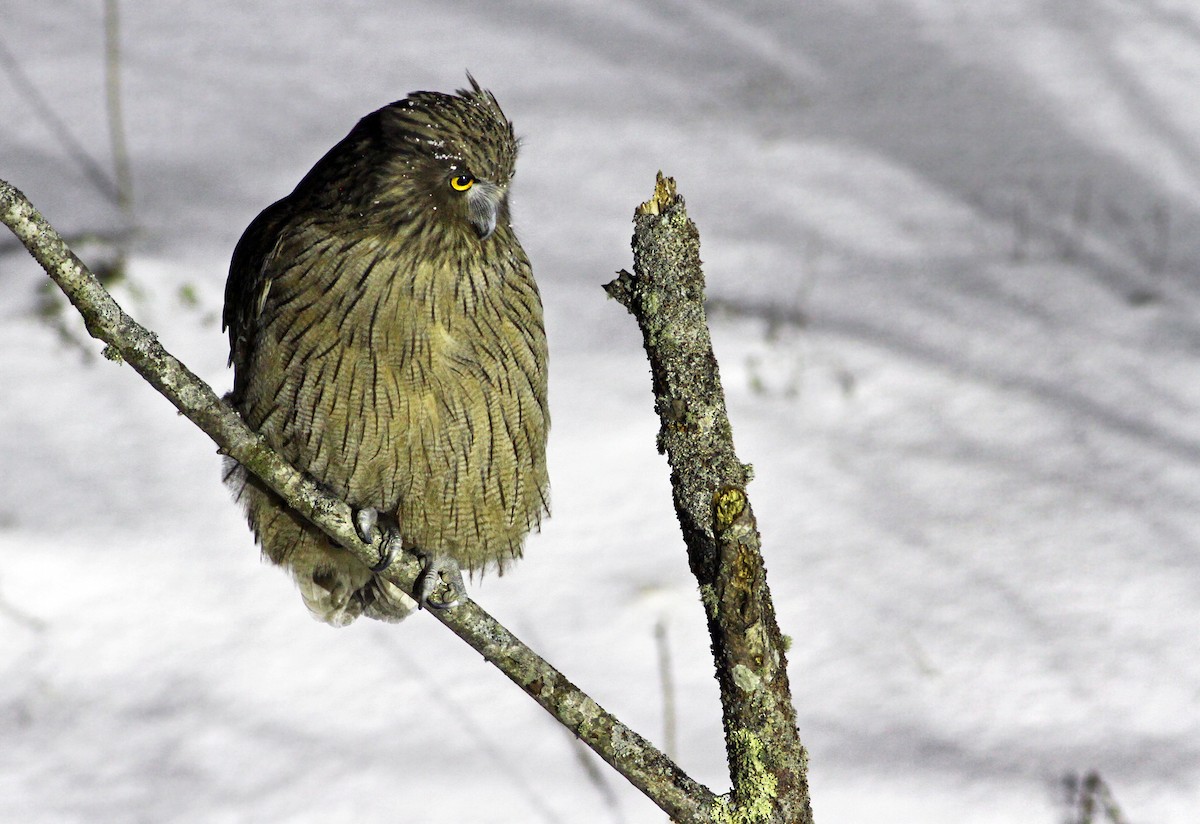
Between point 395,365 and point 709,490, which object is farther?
point 395,365

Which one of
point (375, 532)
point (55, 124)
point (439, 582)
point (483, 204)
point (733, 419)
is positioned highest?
point (55, 124)

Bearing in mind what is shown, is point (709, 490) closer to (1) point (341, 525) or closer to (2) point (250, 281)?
(1) point (341, 525)

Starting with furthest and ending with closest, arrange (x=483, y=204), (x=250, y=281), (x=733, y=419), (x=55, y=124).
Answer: (x=55, y=124), (x=733, y=419), (x=250, y=281), (x=483, y=204)

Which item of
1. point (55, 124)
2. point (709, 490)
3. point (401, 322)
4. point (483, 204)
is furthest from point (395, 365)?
point (55, 124)

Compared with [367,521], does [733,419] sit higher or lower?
higher

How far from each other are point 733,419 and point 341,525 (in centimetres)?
311

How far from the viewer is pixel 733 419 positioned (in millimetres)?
5367

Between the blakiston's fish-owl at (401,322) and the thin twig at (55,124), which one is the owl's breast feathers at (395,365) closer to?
the blakiston's fish-owl at (401,322)

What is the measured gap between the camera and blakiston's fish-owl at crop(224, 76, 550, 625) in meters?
2.60

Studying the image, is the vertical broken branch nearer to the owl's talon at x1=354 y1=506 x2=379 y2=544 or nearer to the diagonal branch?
the diagonal branch

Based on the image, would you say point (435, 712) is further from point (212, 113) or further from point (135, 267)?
point (212, 113)

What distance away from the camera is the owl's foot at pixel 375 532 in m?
2.80

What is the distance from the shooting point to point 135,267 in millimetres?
5699

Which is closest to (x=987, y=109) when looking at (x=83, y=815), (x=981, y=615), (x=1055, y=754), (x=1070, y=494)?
(x=1070, y=494)
